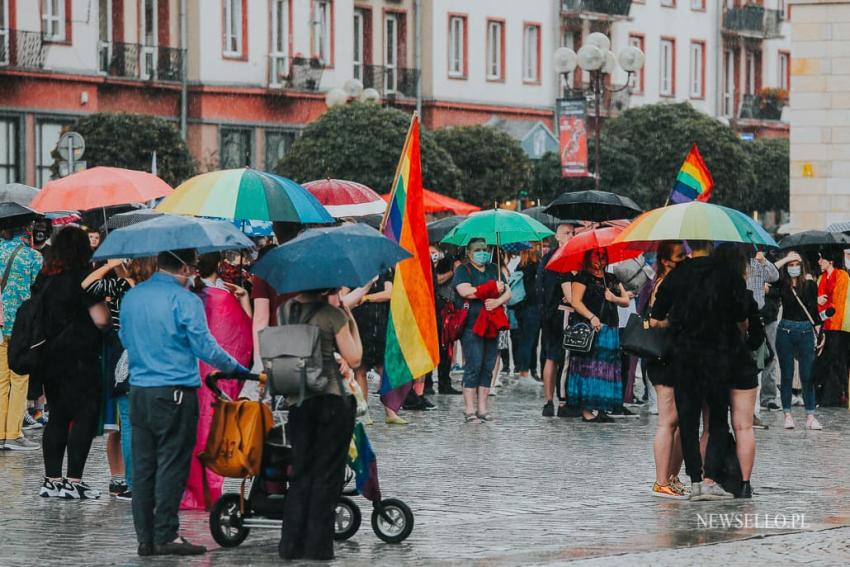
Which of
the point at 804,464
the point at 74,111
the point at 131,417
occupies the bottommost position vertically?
the point at 804,464

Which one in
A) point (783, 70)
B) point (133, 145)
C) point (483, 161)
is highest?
point (783, 70)

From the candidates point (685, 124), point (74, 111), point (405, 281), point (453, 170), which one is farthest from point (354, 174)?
point (405, 281)

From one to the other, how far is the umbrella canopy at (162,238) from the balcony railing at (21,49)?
34.0 m

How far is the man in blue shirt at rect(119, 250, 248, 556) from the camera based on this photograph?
1068 centimetres

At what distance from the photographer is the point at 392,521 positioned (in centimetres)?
1112

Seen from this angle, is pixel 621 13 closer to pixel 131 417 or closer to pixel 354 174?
pixel 354 174

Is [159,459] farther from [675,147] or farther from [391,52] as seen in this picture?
[391,52]

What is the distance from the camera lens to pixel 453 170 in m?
44.2

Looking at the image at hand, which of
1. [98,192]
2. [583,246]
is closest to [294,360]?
[98,192]

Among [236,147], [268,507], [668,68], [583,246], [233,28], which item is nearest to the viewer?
[268,507]

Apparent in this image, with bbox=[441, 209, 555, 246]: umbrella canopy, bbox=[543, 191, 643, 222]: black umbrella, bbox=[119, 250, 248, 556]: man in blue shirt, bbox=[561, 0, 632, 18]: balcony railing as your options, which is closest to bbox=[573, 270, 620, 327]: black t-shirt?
bbox=[441, 209, 555, 246]: umbrella canopy

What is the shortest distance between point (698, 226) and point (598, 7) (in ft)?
167

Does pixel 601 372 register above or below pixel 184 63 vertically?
below

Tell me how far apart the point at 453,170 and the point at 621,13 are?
2181 centimetres
